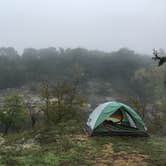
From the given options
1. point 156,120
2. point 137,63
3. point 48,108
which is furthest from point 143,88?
point 137,63

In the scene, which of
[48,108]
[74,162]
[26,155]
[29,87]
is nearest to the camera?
[74,162]

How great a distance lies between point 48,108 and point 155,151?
50.8 feet

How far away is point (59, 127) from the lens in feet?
47.3

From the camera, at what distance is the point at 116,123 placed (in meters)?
12.7

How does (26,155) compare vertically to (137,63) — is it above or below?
below

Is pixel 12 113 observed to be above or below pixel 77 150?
below

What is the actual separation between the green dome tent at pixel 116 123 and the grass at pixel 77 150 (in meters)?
0.37

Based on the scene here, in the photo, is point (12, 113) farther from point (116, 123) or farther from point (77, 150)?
point (77, 150)

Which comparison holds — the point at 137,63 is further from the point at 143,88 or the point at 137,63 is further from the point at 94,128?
the point at 94,128

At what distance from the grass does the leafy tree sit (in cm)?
1859

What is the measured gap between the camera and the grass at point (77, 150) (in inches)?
352

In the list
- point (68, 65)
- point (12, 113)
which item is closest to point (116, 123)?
point (12, 113)

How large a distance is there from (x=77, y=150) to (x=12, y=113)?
72.9 feet

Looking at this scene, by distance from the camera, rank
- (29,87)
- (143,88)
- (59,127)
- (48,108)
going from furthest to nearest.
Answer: (29,87), (143,88), (48,108), (59,127)
